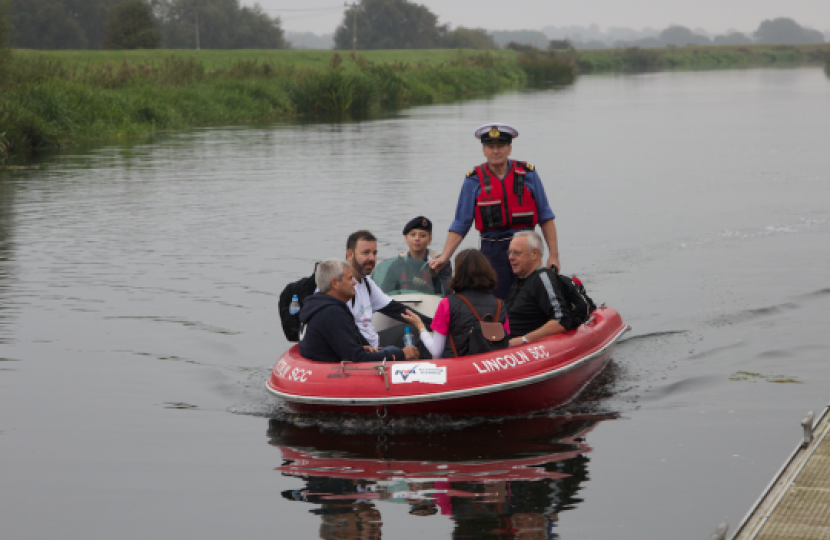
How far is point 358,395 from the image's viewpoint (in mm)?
6332

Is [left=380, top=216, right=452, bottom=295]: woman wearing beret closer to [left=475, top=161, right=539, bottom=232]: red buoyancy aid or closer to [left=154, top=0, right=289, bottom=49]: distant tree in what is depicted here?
[left=475, top=161, right=539, bottom=232]: red buoyancy aid

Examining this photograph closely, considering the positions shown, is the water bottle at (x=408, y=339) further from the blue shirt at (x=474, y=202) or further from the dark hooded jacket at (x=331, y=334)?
the blue shirt at (x=474, y=202)

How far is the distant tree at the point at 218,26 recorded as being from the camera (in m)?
92.8

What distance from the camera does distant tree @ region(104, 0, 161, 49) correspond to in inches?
2431

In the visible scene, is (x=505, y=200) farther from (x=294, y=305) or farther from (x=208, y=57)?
(x=208, y=57)

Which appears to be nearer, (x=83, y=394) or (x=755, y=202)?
(x=83, y=394)

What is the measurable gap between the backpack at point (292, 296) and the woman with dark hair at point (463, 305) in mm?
1022

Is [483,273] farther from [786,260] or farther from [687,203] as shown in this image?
[687,203]

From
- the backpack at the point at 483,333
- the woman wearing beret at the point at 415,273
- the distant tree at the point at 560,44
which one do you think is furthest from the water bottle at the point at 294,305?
the distant tree at the point at 560,44

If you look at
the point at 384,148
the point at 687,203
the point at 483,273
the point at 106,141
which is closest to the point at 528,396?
the point at 483,273

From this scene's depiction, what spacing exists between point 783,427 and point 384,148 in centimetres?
2006

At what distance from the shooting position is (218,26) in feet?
309

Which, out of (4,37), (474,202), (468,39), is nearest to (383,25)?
(468,39)

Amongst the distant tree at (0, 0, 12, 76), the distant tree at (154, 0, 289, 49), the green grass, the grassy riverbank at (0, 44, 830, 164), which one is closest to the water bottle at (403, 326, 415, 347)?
the grassy riverbank at (0, 44, 830, 164)
